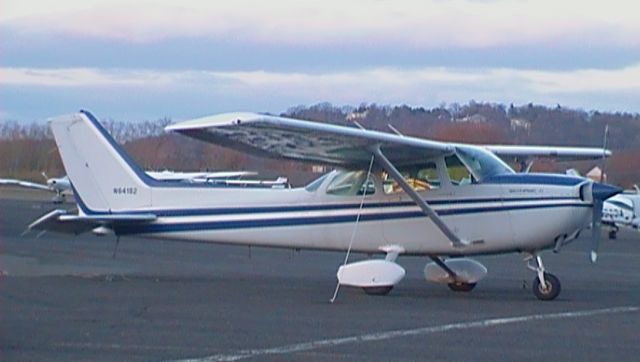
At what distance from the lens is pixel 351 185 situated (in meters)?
18.2

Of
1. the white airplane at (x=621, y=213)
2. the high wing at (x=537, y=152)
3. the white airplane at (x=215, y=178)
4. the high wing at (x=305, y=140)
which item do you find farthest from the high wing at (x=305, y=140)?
the white airplane at (x=621, y=213)

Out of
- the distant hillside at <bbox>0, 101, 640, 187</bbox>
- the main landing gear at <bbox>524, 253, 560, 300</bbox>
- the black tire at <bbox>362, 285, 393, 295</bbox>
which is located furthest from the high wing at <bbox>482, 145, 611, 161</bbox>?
the distant hillside at <bbox>0, 101, 640, 187</bbox>

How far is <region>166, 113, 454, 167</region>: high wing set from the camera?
48.9 feet

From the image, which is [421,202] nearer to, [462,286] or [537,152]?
Result: [462,286]

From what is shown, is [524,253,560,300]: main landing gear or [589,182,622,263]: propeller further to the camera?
[524,253,560,300]: main landing gear

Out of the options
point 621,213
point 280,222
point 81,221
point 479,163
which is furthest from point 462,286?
point 621,213

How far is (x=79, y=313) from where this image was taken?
45.4 feet

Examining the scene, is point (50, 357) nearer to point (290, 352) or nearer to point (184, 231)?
point (290, 352)

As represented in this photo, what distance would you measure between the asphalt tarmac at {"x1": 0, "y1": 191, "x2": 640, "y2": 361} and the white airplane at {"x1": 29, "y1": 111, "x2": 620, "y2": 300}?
0.64 metres


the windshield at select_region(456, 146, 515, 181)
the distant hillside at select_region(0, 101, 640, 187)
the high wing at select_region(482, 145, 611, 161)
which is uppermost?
the windshield at select_region(456, 146, 515, 181)

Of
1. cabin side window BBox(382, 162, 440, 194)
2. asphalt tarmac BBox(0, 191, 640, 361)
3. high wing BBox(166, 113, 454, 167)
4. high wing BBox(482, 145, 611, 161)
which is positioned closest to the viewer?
asphalt tarmac BBox(0, 191, 640, 361)

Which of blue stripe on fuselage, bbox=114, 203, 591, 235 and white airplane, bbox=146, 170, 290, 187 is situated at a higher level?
blue stripe on fuselage, bbox=114, 203, 591, 235

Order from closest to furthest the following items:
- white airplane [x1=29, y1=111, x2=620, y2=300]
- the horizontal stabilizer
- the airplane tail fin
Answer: white airplane [x1=29, y1=111, x2=620, y2=300], the horizontal stabilizer, the airplane tail fin

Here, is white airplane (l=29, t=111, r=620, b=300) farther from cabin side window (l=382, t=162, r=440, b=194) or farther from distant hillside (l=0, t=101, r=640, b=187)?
distant hillside (l=0, t=101, r=640, b=187)
